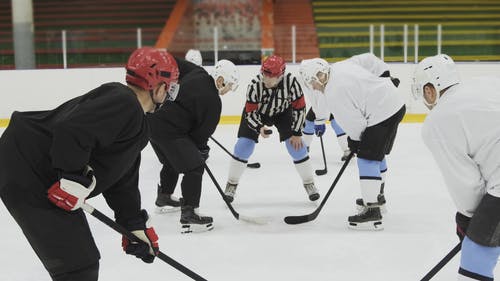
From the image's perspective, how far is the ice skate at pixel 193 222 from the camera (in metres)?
3.49

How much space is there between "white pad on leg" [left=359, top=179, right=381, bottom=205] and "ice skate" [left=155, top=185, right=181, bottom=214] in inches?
45.4

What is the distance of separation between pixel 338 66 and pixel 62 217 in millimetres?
2090

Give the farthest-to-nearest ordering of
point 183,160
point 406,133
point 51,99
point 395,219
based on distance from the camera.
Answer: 1. point 51,99
2. point 406,133
3. point 395,219
4. point 183,160

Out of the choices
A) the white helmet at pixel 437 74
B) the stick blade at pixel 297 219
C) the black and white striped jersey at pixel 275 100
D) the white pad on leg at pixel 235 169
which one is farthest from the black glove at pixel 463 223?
the white pad on leg at pixel 235 169

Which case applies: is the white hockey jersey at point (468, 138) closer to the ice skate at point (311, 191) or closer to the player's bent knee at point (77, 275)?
the player's bent knee at point (77, 275)

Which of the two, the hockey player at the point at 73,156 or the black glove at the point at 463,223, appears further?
the black glove at the point at 463,223

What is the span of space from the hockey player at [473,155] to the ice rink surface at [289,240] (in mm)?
759

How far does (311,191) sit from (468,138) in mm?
2285

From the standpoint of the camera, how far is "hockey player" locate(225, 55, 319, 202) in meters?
3.84

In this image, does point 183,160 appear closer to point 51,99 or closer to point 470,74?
point 51,99

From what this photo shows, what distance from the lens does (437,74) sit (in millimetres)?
2064

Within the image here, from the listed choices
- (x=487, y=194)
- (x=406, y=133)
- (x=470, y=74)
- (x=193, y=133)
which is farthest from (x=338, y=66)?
(x=470, y=74)

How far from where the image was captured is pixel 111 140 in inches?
69.0

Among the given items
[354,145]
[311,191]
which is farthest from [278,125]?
[354,145]
